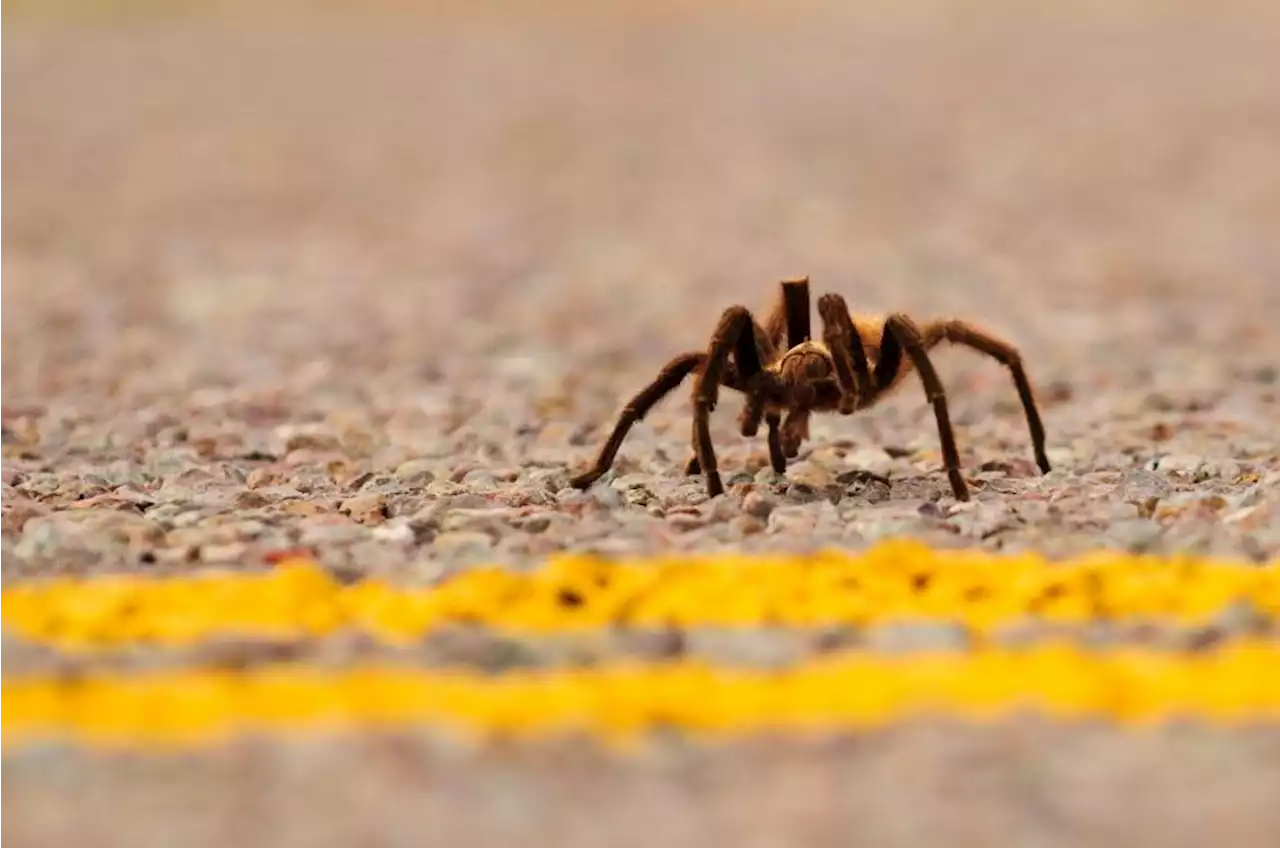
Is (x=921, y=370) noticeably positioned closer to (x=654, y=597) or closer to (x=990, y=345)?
(x=990, y=345)

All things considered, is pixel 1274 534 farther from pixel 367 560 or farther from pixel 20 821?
pixel 20 821

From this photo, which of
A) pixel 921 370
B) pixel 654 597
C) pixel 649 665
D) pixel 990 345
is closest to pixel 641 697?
pixel 649 665

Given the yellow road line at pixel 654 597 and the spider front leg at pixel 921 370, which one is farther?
the spider front leg at pixel 921 370

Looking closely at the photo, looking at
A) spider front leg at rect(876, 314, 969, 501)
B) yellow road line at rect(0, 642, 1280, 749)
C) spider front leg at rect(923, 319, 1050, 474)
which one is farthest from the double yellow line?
spider front leg at rect(923, 319, 1050, 474)

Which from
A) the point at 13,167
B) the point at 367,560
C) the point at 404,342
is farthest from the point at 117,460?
the point at 13,167

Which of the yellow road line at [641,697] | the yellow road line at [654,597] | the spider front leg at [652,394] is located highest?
the spider front leg at [652,394]

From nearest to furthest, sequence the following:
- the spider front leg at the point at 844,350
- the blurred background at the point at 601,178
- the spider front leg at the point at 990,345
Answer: the spider front leg at the point at 844,350, the spider front leg at the point at 990,345, the blurred background at the point at 601,178

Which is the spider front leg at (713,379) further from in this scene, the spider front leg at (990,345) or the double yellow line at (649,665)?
the double yellow line at (649,665)

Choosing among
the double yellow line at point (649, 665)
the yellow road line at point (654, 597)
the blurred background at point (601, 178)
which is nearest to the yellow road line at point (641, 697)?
the double yellow line at point (649, 665)
